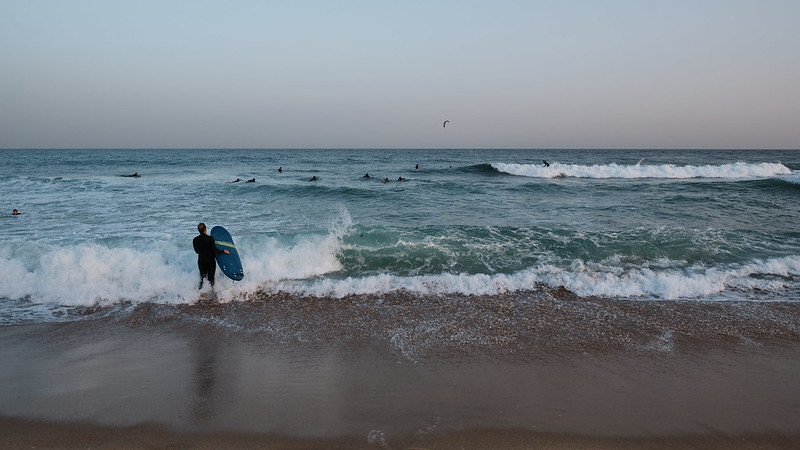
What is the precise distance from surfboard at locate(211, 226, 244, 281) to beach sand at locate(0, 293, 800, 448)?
1046 millimetres

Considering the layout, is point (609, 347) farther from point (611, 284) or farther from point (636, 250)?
point (636, 250)

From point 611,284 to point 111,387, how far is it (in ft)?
26.6

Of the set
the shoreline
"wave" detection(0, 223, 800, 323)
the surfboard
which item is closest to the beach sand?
the shoreline

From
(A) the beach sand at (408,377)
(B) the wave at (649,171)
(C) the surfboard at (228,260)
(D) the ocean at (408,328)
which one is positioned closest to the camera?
(A) the beach sand at (408,377)

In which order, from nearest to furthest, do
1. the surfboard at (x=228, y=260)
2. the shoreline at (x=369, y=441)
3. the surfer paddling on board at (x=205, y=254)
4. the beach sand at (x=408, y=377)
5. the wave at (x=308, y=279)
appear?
the shoreline at (x=369, y=441), the beach sand at (x=408, y=377), the wave at (x=308, y=279), the surfer paddling on board at (x=205, y=254), the surfboard at (x=228, y=260)

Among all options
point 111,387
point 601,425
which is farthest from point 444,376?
point 111,387

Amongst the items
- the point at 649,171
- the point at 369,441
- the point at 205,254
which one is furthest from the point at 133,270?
the point at 649,171

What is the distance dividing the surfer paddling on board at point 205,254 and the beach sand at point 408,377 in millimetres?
899

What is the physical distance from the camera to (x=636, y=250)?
409 inches

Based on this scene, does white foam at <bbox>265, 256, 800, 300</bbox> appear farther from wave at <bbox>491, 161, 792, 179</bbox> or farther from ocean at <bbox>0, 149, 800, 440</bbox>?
wave at <bbox>491, 161, 792, 179</bbox>

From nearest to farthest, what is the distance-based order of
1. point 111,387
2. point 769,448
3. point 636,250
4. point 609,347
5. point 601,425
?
point 769,448 < point 601,425 < point 111,387 < point 609,347 < point 636,250

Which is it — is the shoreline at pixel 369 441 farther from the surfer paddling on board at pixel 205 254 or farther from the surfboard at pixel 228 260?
the surfboard at pixel 228 260

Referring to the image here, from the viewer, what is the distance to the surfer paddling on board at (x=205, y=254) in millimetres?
7723

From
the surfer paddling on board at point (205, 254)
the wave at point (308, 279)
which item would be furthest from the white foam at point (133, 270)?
the surfer paddling on board at point (205, 254)
